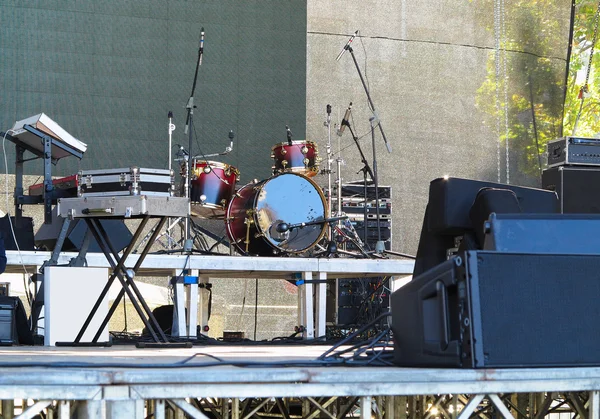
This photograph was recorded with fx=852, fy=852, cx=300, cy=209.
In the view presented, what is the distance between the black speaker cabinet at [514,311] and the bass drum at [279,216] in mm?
4217

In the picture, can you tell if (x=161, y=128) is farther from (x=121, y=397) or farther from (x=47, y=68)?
(x=121, y=397)

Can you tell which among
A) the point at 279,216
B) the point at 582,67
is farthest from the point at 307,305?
the point at 582,67

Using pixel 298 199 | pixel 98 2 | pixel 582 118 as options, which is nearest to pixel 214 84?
pixel 98 2

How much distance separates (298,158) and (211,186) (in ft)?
2.42

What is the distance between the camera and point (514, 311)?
5.69ft

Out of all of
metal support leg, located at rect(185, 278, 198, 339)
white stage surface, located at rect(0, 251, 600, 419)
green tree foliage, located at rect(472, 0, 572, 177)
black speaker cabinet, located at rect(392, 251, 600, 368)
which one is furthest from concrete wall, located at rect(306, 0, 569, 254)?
white stage surface, located at rect(0, 251, 600, 419)

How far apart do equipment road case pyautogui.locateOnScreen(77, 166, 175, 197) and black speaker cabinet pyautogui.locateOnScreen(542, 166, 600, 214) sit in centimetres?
231

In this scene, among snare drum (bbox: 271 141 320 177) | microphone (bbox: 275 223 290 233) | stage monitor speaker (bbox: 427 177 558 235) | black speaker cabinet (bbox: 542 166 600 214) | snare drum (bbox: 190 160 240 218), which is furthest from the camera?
snare drum (bbox: 271 141 320 177)

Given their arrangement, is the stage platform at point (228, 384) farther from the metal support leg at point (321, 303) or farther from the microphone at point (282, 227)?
the microphone at point (282, 227)

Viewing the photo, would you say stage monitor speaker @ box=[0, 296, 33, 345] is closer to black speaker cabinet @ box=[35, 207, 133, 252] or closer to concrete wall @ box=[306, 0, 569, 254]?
black speaker cabinet @ box=[35, 207, 133, 252]

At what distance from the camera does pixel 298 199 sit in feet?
20.1

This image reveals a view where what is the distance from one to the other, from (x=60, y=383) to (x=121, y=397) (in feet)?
0.36

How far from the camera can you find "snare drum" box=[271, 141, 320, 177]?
21.8 ft

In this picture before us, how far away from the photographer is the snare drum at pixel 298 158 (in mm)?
6656
